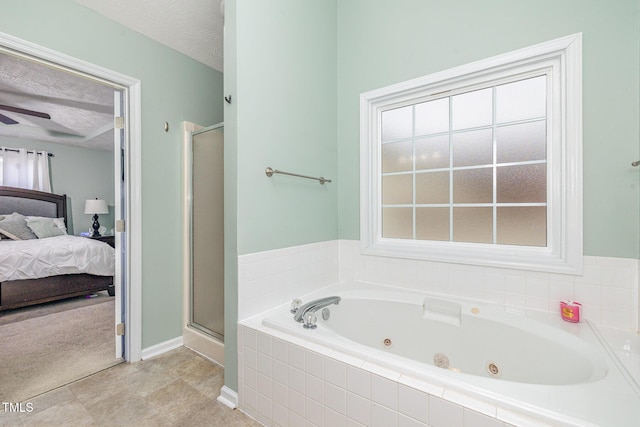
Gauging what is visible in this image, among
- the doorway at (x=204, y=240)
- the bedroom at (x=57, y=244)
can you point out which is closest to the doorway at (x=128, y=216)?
the bedroom at (x=57, y=244)

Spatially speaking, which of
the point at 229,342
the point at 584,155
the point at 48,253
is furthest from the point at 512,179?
the point at 48,253

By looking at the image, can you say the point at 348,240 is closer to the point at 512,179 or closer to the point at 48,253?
the point at 512,179

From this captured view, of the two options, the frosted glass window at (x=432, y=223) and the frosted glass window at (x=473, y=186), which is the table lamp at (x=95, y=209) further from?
the frosted glass window at (x=473, y=186)

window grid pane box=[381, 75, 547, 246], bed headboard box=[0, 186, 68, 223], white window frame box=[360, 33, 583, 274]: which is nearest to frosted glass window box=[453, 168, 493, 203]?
window grid pane box=[381, 75, 547, 246]

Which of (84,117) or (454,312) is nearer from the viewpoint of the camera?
(454,312)

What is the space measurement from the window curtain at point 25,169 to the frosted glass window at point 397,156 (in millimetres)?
5830

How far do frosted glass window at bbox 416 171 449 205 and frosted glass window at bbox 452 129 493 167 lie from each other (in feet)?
0.42

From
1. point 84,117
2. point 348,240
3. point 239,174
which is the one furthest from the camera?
point 84,117

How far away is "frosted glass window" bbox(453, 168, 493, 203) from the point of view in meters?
1.75

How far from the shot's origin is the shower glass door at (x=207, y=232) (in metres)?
2.12

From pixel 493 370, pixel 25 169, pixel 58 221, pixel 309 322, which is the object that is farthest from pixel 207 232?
pixel 25 169

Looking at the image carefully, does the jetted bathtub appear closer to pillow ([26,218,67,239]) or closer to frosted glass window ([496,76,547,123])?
frosted glass window ([496,76,547,123])

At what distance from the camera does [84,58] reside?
71.5 inches

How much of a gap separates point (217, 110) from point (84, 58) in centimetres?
103
